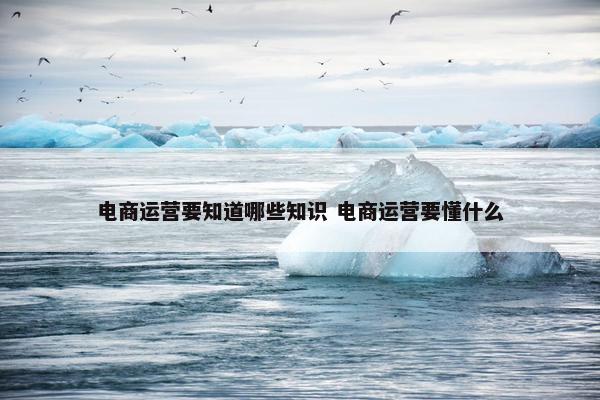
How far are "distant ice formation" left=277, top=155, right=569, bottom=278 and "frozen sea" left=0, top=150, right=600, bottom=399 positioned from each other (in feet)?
0.70

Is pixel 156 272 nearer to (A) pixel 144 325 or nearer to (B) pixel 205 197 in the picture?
(A) pixel 144 325

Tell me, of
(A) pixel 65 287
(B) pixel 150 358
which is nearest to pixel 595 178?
(A) pixel 65 287

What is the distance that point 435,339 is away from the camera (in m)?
8.00

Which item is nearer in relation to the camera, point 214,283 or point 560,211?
point 214,283

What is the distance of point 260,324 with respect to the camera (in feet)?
28.0

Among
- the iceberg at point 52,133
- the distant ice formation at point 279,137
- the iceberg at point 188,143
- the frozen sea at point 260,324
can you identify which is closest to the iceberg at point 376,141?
the distant ice formation at point 279,137

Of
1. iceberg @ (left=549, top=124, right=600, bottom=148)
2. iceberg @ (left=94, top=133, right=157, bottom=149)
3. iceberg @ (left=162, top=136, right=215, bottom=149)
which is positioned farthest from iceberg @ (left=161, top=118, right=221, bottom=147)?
iceberg @ (left=549, top=124, right=600, bottom=148)

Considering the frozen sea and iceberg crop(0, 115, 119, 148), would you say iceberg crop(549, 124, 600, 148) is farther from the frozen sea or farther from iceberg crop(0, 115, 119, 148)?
the frozen sea

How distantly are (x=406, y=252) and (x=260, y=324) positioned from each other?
2758 mm

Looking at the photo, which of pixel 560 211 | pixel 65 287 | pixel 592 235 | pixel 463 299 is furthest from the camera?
pixel 560 211

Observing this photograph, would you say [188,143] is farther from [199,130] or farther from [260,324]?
[260,324]

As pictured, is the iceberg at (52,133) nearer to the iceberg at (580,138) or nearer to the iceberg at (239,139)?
the iceberg at (239,139)

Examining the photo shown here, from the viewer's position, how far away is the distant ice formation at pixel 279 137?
200 ft

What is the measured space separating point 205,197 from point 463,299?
13.7 meters
